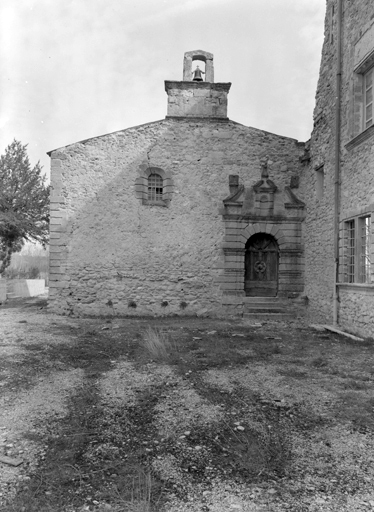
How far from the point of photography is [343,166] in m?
8.53

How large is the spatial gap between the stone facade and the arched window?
43mm

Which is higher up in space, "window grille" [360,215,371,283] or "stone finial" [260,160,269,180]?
"stone finial" [260,160,269,180]

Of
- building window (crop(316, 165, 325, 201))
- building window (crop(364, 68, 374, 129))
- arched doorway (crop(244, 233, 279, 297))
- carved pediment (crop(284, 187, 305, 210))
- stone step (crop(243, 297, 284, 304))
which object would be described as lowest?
stone step (crop(243, 297, 284, 304))

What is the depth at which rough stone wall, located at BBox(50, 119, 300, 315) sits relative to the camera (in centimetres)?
1088

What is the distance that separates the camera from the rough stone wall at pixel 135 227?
1088 cm

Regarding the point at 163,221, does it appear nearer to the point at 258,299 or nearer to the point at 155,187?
the point at 155,187

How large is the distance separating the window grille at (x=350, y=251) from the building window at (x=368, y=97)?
7.10 feet

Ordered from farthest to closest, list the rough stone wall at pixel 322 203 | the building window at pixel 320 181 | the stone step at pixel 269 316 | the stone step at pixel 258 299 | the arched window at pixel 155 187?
the arched window at pixel 155 187 → the stone step at pixel 258 299 → the stone step at pixel 269 316 → the building window at pixel 320 181 → the rough stone wall at pixel 322 203

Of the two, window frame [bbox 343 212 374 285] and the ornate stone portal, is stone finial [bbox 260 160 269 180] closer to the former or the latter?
the ornate stone portal

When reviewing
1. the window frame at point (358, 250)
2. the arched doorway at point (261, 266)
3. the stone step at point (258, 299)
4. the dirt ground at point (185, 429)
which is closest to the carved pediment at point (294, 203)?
the arched doorway at point (261, 266)

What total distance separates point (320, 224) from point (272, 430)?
24.9 feet

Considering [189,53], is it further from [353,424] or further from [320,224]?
[353,424]

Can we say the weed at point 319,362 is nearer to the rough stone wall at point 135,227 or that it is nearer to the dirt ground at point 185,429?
the dirt ground at point 185,429

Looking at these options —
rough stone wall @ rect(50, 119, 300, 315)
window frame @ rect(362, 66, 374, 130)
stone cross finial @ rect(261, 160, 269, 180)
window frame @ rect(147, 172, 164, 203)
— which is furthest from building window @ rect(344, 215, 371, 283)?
window frame @ rect(147, 172, 164, 203)
